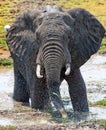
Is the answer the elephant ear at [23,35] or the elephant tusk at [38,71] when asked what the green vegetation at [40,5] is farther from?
the elephant tusk at [38,71]

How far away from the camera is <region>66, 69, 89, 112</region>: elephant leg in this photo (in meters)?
10.7

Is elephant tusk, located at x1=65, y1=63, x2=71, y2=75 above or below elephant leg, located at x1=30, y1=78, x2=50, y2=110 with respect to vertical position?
above

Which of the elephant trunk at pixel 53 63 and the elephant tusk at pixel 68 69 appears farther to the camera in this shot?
the elephant tusk at pixel 68 69

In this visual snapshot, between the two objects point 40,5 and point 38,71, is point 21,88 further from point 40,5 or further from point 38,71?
point 40,5

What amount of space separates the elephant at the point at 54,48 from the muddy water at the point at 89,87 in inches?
22.1

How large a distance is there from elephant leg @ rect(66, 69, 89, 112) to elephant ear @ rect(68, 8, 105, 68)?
273mm

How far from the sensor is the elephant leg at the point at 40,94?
414 inches

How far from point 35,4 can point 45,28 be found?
70.9ft

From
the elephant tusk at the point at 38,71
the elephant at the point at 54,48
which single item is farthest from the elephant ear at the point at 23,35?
the elephant tusk at the point at 38,71

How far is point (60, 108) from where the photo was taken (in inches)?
380

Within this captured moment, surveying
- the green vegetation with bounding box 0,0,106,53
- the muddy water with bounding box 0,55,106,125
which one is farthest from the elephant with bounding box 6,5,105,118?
the green vegetation with bounding box 0,0,106,53

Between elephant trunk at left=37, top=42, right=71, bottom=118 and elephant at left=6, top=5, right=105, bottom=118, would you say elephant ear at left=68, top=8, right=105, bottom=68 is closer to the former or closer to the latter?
elephant at left=6, top=5, right=105, bottom=118

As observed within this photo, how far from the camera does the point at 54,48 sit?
30.7ft

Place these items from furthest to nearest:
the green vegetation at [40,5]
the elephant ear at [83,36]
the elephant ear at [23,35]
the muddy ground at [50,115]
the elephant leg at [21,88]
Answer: the green vegetation at [40,5] → the elephant leg at [21,88] → the elephant ear at [23,35] → the elephant ear at [83,36] → the muddy ground at [50,115]
